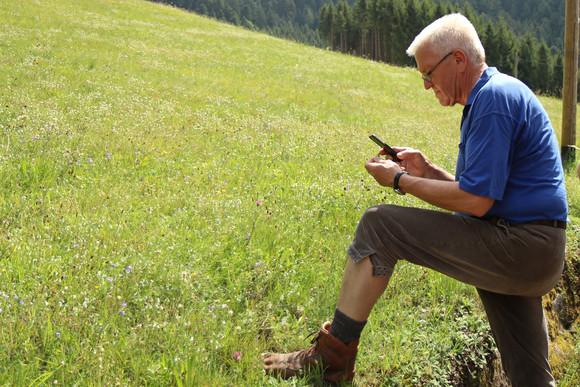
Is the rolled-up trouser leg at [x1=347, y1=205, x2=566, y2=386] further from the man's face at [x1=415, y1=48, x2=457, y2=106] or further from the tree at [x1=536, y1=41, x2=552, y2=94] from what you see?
the tree at [x1=536, y1=41, x2=552, y2=94]

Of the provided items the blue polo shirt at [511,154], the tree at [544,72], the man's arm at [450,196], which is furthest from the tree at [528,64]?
the man's arm at [450,196]

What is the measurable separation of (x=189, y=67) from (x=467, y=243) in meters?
15.4

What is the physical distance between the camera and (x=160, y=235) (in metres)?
4.80

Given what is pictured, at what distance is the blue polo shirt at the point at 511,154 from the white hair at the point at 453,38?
19cm

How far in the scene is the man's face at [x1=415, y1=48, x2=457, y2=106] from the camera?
11.3 feet

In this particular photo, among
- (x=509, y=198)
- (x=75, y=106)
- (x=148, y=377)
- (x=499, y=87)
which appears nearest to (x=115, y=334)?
(x=148, y=377)

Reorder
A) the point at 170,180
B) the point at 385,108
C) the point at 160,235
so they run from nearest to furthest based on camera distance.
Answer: the point at 160,235
the point at 170,180
the point at 385,108

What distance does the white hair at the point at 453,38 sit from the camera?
11.0 ft

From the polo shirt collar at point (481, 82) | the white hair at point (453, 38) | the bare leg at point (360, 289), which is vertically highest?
the white hair at point (453, 38)

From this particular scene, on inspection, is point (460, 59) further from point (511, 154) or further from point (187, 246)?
point (187, 246)

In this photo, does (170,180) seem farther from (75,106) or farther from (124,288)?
(75,106)

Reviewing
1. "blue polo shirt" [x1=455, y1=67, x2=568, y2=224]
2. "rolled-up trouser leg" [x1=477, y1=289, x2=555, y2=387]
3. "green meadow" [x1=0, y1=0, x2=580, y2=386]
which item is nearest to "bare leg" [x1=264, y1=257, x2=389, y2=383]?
"green meadow" [x1=0, y1=0, x2=580, y2=386]

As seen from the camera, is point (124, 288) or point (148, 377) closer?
point (148, 377)

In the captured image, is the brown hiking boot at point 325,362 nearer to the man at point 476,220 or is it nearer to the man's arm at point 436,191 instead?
the man at point 476,220
